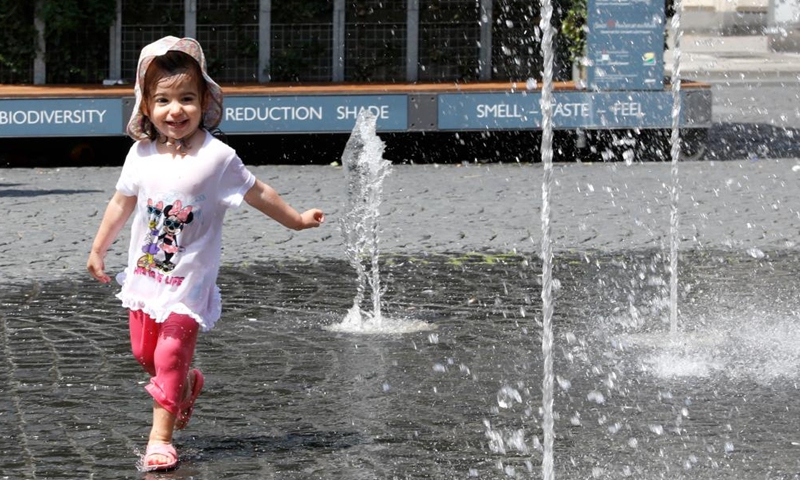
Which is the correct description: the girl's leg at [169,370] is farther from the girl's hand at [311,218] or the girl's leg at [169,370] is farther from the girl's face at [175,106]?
the girl's face at [175,106]

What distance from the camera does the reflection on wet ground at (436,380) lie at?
18.0 feet

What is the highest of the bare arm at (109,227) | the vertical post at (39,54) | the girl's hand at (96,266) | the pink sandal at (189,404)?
the vertical post at (39,54)

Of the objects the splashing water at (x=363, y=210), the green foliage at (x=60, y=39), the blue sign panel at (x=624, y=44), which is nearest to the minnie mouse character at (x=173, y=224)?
the splashing water at (x=363, y=210)

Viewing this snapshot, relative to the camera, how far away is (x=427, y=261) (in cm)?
1018

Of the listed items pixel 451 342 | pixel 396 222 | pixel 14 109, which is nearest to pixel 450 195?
→ pixel 396 222

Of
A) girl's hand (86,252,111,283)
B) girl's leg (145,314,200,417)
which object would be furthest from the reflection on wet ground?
girl's hand (86,252,111,283)

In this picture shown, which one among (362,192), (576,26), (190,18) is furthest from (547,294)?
(190,18)

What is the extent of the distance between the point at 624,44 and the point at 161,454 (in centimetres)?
1167

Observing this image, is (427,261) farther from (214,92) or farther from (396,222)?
(214,92)

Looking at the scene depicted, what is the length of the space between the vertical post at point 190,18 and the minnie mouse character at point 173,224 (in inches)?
497

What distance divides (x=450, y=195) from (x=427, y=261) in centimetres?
347

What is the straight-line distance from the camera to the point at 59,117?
610 inches

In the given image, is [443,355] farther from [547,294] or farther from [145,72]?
[145,72]

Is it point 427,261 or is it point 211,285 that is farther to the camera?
point 427,261
